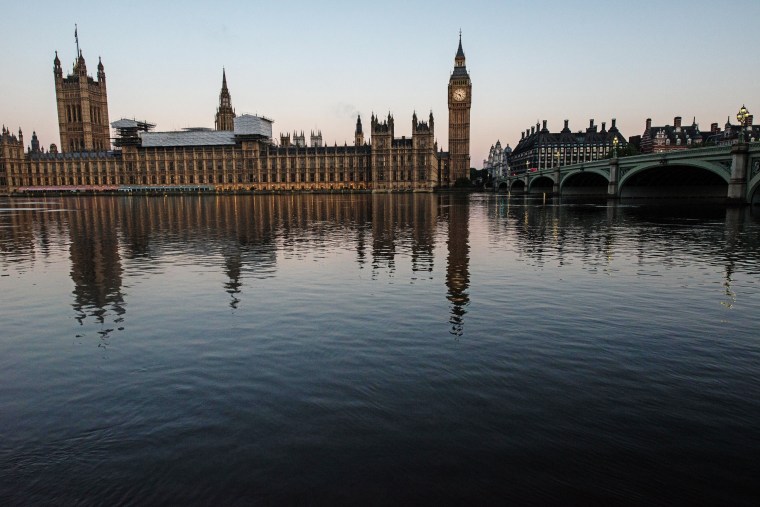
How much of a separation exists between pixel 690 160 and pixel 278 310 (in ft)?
176

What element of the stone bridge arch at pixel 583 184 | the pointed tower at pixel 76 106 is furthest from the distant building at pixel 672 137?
the pointed tower at pixel 76 106

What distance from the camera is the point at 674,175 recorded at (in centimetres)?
6831

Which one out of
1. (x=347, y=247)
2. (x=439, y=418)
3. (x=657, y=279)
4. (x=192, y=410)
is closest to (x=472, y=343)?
(x=439, y=418)

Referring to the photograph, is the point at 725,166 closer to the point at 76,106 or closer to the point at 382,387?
the point at 382,387

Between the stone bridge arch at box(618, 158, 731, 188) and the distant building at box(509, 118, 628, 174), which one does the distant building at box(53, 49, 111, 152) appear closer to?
the distant building at box(509, 118, 628, 174)

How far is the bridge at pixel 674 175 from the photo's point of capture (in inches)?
1880

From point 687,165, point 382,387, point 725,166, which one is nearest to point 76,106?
point 687,165

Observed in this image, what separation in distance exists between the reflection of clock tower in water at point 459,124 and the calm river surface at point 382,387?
16357 centimetres

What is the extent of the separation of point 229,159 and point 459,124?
77511 millimetres

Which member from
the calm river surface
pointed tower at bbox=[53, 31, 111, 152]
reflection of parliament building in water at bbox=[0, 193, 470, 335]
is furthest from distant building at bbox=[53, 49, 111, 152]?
the calm river surface

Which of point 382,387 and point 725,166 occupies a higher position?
point 725,166

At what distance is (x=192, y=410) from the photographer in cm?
707

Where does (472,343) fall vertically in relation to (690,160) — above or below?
below

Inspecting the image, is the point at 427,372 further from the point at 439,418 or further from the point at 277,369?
the point at 277,369
